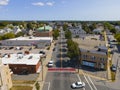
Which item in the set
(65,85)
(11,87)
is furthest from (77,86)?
(11,87)

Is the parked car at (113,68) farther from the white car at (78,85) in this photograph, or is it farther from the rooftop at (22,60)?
the rooftop at (22,60)

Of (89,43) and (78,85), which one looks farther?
(89,43)

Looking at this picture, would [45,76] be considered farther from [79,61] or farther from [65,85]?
[79,61]

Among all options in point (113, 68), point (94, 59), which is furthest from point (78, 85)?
point (113, 68)

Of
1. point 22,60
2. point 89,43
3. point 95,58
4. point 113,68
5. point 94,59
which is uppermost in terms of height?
point 95,58

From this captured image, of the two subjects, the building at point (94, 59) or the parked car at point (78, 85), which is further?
the building at point (94, 59)

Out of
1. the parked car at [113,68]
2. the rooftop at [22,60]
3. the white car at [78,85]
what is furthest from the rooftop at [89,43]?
the white car at [78,85]

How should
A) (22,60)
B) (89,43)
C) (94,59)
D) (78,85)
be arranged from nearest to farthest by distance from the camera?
1. (78,85)
2. (22,60)
3. (94,59)
4. (89,43)

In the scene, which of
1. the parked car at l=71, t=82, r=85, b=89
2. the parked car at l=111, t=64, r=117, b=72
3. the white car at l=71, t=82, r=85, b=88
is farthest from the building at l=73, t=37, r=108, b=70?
the parked car at l=71, t=82, r=85, b=89

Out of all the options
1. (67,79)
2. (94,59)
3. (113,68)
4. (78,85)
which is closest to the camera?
(78,85)

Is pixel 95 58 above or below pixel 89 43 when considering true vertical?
above

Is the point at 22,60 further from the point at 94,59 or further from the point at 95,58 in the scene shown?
the point at 95,58
